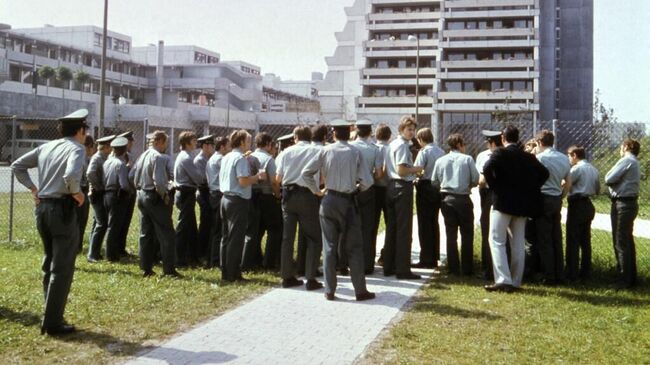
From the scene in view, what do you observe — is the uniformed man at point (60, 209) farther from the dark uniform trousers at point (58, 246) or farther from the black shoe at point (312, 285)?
the black shoe at point (312, 285)

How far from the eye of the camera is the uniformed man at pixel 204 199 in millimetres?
9523

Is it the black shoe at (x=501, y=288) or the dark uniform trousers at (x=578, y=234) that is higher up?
the dark uniform trousers at (x=578, y=234)

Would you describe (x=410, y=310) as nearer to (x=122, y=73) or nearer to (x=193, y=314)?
(x=193, y=314)

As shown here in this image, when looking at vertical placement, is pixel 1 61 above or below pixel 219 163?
above

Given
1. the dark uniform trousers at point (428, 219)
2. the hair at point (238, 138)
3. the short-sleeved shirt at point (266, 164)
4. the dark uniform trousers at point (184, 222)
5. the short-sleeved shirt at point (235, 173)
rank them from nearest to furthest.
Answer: the short-sleeved shirt at point (235, 173) < the hair at point (238, 138) < the short-sleeved shirt at point (266, 164) < the dark uniform trousers at point (428, 219) < the dark uniform trousers at point (184, 222)

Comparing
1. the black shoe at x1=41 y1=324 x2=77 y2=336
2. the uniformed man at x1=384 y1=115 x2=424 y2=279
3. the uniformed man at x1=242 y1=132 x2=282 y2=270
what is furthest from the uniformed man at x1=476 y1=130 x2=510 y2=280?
the black shoe at x1=41 y1=324 x2=77 y2=336

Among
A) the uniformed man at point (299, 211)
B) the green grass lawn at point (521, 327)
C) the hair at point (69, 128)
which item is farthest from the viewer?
the uniformed man at point (299, 211)

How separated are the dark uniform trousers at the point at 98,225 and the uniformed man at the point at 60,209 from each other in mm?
3857

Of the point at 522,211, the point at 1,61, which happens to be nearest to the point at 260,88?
the point at 1,61

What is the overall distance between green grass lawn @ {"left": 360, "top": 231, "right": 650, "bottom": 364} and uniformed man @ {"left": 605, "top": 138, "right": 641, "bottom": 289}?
1.04 ft

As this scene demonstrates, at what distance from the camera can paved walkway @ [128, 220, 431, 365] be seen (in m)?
5.19

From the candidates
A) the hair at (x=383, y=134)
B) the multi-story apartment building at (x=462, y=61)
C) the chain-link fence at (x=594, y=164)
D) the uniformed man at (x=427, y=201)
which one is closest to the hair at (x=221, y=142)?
the chain-link fence at (x=594, y=164)

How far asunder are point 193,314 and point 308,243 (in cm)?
182

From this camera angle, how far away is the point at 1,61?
4669cm
